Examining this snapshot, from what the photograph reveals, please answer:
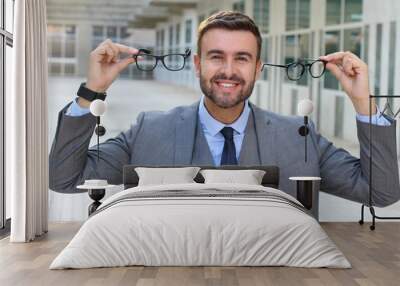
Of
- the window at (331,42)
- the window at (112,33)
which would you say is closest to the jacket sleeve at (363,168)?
the window at (331,42)

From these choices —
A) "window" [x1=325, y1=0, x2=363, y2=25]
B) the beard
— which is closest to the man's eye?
the beard

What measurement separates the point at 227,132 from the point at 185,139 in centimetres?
37

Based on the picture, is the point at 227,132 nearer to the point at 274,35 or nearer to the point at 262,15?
the point at 274,35

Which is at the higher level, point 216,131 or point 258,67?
point 258,67

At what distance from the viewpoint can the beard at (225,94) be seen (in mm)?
6547

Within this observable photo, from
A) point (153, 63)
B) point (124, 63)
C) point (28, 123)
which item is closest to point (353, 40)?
point (153, 63)

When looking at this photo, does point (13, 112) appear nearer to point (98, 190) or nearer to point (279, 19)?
point (98, 190)

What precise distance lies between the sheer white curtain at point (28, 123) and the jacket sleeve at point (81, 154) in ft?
0.52

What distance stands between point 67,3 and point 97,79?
1122 millimetres

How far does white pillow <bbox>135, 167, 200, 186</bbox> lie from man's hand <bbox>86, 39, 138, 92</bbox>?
92 centimetres

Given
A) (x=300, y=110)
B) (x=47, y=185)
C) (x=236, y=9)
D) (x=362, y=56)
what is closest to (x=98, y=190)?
(x=47, y=185)

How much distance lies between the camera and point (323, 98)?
7.43 meters

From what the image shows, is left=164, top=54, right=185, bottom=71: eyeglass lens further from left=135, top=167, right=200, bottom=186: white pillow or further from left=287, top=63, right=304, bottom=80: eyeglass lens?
left=135, top=167, right=200, bottom=186: white pillow

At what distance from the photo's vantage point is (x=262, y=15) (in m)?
7.48
